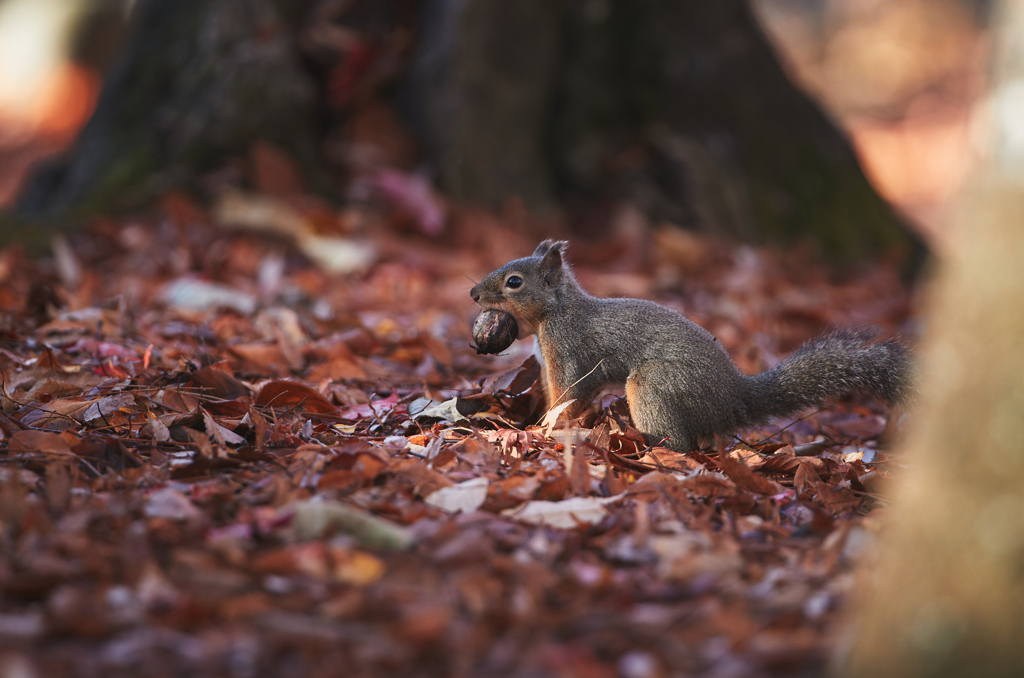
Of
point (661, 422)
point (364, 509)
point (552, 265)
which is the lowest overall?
point (364, 509)

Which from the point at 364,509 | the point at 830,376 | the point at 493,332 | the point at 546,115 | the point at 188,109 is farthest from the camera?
the point at 546,115

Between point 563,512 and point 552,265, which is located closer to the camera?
point 563,512

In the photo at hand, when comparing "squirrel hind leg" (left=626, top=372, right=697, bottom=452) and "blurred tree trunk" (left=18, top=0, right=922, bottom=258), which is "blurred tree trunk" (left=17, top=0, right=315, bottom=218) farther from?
"squirrel hind leg" (left=626, top=372, right=697, bottom=452)

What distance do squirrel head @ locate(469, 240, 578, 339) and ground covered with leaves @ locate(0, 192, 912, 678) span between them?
0.29 metres

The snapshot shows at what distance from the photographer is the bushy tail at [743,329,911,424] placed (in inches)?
131

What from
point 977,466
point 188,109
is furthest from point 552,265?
point 188,109

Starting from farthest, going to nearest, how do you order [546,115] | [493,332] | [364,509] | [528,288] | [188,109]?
[546,115]
[188,109]
[528,288]
[493,332]
[364,509]

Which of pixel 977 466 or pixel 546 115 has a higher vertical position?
pixel 546 115

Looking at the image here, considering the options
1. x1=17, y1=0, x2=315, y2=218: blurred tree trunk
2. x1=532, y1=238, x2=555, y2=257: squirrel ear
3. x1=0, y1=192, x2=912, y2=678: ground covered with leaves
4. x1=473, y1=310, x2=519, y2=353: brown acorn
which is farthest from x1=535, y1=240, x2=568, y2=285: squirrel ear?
x1=17, y1=0, x2=315, y2=218: blurred tree trunk

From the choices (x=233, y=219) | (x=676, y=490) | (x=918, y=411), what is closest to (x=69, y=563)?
(x=676, y=490)

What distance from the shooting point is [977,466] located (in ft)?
5.55

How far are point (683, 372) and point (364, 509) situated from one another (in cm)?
151

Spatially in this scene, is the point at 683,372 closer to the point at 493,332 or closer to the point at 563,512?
the point at 493,332

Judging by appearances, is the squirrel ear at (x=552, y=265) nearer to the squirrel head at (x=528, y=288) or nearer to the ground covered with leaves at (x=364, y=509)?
the squirrel head at (x=528, y=288)
